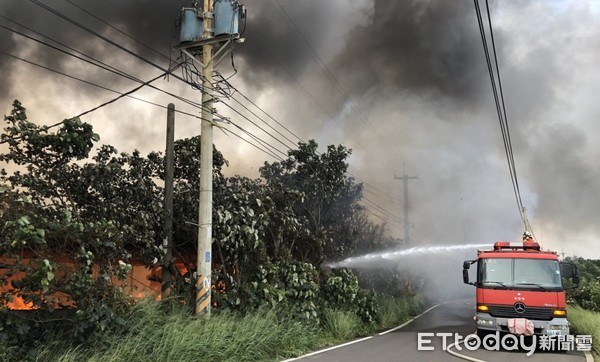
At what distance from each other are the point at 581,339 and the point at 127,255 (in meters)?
12.1

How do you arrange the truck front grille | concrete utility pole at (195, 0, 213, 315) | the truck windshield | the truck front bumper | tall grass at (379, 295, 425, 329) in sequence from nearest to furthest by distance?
concrete utility pole at (195, 0, 213, 315)
the truck front bumper
the truck front grille
the truck windshield
tall grass at (379, 295, 425, 329)

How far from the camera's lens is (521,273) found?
1327 cm

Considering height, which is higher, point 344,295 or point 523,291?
point 523,291

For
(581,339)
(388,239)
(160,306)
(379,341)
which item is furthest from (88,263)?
(388,239)

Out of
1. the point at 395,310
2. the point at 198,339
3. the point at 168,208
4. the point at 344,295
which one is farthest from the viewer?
the point at 395,310

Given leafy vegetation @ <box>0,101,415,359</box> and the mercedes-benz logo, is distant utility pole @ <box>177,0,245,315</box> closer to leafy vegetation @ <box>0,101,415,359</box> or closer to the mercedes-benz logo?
leafy vegetation @ <box>0,101,415,359</box>

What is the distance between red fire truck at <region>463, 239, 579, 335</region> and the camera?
12448 mm

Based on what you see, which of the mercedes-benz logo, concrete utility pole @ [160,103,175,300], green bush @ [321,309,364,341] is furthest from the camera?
green bush @ [321,309,364,341]

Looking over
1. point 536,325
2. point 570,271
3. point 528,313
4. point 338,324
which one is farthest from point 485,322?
point 338,324

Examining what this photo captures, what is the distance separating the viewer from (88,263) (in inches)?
328

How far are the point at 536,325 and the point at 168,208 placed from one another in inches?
387

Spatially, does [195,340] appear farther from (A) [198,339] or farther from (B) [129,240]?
(B) [129,240]

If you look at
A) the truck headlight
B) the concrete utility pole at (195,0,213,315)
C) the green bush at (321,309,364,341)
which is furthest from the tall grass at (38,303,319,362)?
the truck headlight

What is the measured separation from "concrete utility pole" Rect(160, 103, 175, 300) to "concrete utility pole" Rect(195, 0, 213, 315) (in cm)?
99
